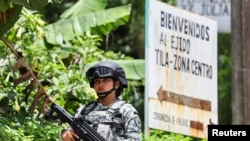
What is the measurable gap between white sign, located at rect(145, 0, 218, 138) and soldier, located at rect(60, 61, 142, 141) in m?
2.49

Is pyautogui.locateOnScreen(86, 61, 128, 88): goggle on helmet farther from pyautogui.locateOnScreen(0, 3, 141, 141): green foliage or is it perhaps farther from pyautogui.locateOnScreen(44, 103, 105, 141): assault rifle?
pyautogui.locateOnScreen(0, 3, 141, 141): green foliage

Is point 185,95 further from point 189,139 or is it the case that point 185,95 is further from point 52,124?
point 52,124

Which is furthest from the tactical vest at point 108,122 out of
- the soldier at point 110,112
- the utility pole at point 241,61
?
the utility pole at point 241,61

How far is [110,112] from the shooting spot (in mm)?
10492

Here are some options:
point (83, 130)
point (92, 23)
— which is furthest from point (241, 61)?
point (83, 130)

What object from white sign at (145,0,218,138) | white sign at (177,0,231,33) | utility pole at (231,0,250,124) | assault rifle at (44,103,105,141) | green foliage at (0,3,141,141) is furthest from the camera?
white sign at (177,0,231,33)

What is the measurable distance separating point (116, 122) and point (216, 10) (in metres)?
6.60

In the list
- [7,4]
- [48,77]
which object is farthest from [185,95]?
[7,4]

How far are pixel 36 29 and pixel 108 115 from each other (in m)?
3.40

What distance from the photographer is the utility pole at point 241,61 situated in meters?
13.2

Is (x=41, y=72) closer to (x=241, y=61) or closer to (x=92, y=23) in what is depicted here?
(x=92, y=23)

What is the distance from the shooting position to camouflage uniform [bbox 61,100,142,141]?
410 inches

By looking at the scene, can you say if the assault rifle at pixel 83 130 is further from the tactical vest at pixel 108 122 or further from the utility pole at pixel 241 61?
the utility pole at pixel 241 61

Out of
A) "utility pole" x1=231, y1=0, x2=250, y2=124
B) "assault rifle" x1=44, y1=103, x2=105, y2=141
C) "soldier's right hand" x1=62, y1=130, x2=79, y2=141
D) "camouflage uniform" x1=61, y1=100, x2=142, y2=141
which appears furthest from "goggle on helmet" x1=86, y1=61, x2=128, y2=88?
"utility pole" x1=231, y1=0, x2=250, y2=124
